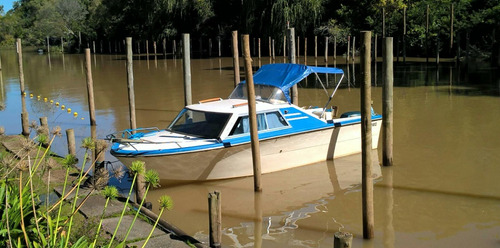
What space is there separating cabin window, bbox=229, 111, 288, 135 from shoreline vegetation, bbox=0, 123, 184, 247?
3.13 metres

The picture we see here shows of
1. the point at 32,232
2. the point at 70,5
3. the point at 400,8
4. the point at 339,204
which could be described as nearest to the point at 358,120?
the point at 339,204

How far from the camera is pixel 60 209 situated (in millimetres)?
5164

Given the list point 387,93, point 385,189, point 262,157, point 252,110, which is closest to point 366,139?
point 252,110

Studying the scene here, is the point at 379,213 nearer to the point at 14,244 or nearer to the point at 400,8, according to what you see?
Answer: the point at 14,244

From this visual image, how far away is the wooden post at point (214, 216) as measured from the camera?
7.25 metres

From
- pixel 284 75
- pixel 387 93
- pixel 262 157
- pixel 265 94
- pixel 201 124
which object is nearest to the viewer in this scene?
pixel 387 93

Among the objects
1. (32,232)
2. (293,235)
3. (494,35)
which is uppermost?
(494,35)

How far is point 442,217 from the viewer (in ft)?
32.0

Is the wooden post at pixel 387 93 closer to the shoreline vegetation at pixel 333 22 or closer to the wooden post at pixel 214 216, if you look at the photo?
the wooden post at pixel 214 216

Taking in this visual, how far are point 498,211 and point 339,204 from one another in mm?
2794

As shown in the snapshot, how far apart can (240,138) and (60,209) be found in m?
6.44

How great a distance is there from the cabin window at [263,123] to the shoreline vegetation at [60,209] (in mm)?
3132

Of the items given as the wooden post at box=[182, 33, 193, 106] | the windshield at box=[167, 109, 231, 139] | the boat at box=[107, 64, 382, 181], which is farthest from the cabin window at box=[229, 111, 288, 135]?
the wooden post at box=[182, 33, 193, 106]

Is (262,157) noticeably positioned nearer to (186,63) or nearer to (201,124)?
(201,124)
